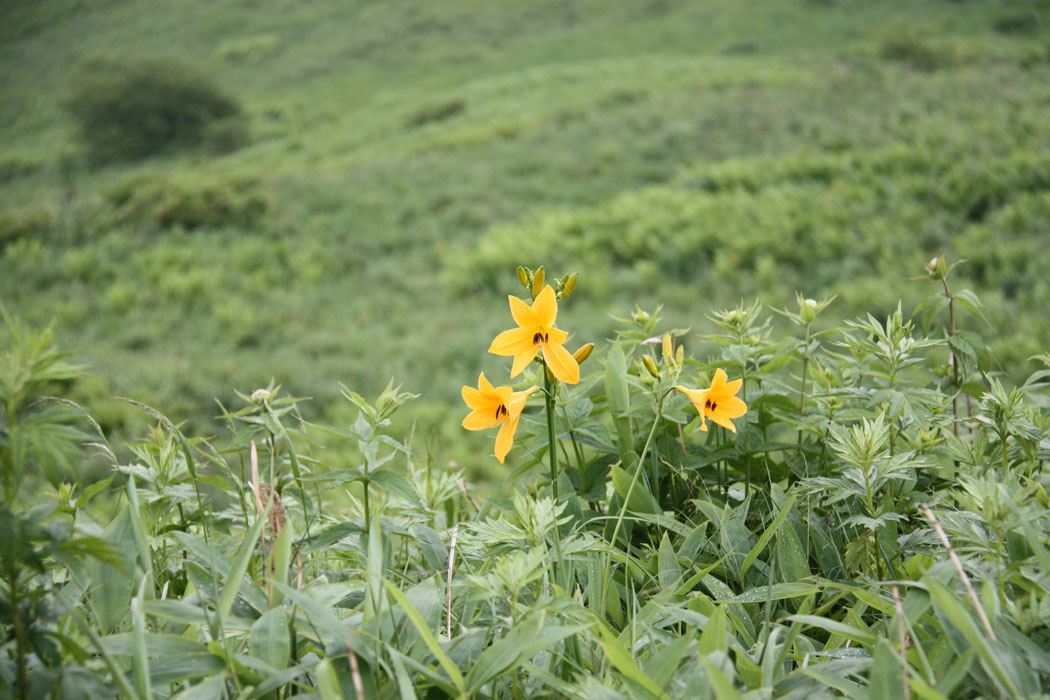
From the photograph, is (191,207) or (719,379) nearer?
(719,379)

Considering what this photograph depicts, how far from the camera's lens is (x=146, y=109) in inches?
616

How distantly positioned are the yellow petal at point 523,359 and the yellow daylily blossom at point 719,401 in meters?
0.31

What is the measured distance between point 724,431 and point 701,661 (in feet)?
2.54

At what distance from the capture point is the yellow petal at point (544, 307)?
1.08 meters

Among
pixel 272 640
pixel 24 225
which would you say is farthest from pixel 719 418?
pixel 24 225

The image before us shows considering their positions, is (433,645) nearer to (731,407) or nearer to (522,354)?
(522,354)

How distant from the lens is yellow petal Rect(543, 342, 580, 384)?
106 centimetres

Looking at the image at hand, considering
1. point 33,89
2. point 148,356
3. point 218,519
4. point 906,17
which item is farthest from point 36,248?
point 906,17

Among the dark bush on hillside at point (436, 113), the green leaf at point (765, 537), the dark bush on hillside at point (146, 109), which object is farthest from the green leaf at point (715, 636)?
the dark bush on hillside at point (146, 109)

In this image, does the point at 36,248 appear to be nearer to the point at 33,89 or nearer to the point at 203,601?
the point at 203,601

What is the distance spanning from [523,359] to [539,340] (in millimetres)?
45

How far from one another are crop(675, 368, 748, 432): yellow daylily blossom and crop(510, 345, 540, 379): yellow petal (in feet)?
1.02

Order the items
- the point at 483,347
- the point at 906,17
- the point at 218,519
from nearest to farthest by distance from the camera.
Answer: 1. the point at 218,519
2. the point at 483,347
3. the point at 906,17

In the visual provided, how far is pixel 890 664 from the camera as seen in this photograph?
83 cm
